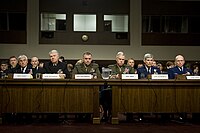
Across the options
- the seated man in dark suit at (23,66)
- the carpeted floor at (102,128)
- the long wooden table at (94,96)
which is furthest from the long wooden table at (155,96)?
the seated man in dark suit at (23,66)

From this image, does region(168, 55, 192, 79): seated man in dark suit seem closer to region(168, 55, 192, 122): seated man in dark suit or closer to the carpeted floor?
region(168, 55, 192, 122): seated man in dark suit

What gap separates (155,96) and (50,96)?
1.86 metres

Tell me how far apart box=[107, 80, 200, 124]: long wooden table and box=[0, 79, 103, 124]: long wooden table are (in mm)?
387

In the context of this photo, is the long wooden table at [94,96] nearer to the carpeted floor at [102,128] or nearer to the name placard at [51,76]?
the name placard at [51,76]

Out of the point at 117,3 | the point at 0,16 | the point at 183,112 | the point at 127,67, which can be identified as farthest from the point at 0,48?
the point at 183,112

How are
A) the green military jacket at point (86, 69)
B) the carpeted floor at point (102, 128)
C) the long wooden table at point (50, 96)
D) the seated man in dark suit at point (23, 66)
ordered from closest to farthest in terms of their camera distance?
the carpeted floor at point (102, 128)
the long wooden table at point (50, 96)
the green military jacket at point (86, 69)
the seated man in dark suit at point (23, 66)

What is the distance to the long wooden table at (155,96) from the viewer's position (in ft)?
20.2

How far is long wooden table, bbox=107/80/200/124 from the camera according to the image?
242 inches

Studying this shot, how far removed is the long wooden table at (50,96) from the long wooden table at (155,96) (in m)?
0.39

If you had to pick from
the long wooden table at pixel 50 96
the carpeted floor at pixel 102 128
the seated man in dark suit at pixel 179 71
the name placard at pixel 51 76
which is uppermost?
the seated man in dark suit at pixel 179 71

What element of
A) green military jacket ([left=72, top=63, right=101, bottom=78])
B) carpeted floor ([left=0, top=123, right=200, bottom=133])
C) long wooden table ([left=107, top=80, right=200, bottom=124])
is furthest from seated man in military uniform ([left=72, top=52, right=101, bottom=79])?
carpeted floor ([left=0, top=123, right=200, bottom=133])

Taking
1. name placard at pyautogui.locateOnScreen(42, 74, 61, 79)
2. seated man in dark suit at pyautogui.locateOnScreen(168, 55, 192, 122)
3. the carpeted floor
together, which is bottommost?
the carpeted floor

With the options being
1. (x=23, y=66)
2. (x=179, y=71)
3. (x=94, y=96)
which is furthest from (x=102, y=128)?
(x=23, y=66)

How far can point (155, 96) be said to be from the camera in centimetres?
621
